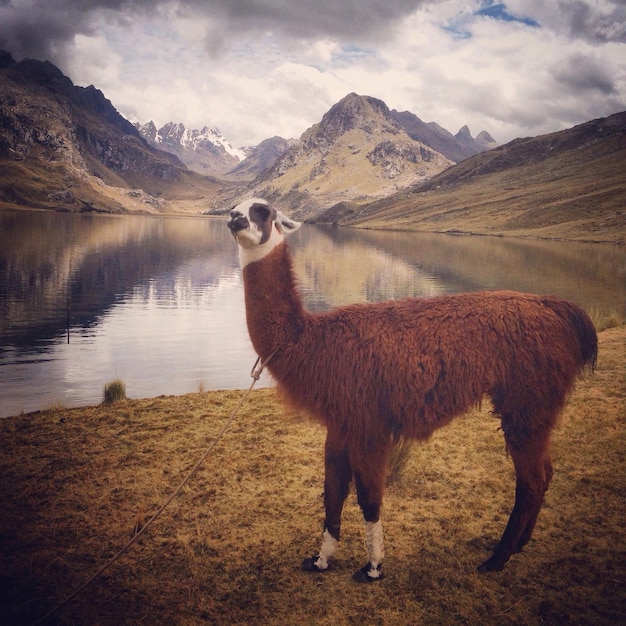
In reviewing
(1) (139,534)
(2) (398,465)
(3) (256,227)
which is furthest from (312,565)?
(3) (256,227)

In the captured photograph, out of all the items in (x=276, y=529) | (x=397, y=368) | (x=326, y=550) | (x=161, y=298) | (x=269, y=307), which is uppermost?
(x=269, y=307)

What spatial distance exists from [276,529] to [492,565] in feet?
6.07

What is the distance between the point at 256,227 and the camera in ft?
11.5

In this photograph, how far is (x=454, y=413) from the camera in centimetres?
363

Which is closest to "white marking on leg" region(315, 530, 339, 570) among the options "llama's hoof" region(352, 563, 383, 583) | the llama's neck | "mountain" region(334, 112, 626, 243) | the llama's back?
"llama's hoof" region(352, 563, 383, 583)

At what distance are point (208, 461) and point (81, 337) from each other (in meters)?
11.2

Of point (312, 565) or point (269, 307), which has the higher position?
point (269, 307)

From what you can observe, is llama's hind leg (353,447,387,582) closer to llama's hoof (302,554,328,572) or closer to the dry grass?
the dry grass

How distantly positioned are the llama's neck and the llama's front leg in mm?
863

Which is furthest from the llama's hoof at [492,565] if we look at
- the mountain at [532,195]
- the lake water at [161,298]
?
the mountain at [532,195]

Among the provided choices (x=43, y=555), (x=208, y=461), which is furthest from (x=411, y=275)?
(x=43, y=555)

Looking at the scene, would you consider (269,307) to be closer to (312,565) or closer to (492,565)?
(312,565)

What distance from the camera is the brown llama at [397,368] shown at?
3510 mm

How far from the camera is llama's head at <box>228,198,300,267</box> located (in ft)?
11.2
